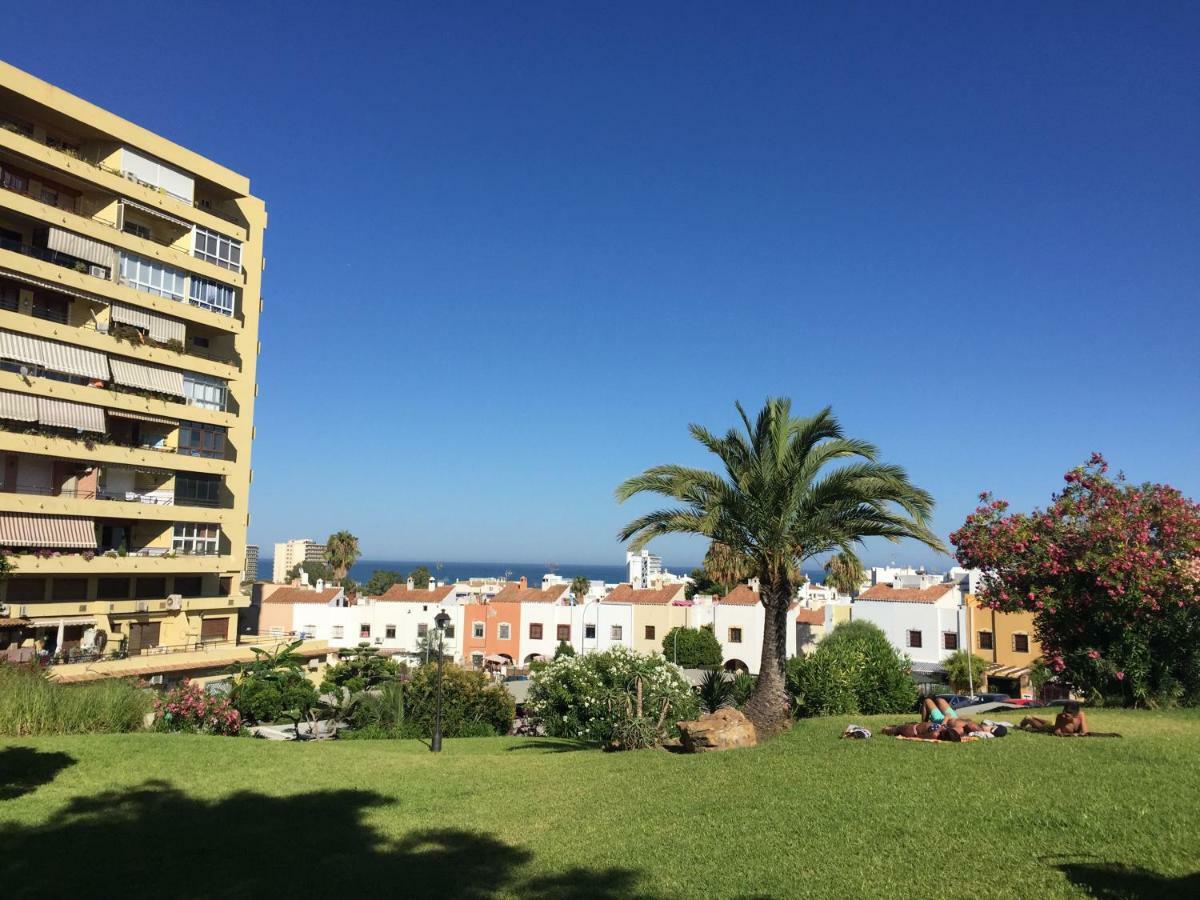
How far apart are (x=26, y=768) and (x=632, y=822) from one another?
31.5ft

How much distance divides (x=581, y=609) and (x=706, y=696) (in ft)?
126

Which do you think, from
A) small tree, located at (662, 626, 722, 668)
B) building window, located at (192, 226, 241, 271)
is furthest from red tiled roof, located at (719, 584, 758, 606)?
building window, located at (192, 226, 241, 271)

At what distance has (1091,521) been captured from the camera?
17484 millimetres

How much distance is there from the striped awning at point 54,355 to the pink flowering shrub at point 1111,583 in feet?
105

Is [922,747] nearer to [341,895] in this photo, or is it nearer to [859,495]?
[859,495]

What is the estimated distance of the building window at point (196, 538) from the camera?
35969mm

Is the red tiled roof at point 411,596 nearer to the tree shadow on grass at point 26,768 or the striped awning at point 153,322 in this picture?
the striped awning at point 153,322

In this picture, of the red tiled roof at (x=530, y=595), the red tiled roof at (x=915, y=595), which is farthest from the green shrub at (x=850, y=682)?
the red tiled roof at (x=530, y=595)

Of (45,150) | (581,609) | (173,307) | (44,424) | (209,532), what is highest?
(45,150)

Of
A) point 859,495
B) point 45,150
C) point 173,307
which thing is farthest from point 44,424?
point 859,495

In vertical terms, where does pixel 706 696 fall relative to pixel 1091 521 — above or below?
below

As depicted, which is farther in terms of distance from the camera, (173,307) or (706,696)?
(173,307)

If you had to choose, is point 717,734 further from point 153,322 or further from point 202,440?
point 153,322

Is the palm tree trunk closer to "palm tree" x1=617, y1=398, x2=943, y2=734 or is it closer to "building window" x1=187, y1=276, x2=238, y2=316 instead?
"palm tree" x1=617, y1=398, x2=943, y2=734
